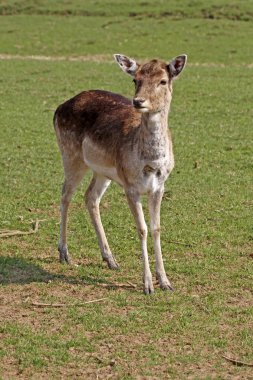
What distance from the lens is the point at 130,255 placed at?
8406 mm

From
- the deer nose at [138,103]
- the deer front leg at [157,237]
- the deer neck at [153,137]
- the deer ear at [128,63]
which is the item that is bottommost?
the deer front leg at [157,237]

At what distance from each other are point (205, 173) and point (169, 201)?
139 cm

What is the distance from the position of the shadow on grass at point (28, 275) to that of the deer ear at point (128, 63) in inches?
72.0

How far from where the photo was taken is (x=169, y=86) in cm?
721

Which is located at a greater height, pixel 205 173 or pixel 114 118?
pixel 114 118

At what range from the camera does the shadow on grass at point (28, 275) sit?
7.68 metres

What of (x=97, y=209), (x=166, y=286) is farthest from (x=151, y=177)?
(x=97, y=209)

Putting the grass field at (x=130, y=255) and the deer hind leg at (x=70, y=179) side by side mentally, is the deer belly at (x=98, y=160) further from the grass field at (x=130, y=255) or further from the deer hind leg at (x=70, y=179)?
the grass field at (x=130, y=255)

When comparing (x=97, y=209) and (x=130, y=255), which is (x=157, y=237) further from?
(x=97, y=209)

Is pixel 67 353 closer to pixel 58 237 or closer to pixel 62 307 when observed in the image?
pixel 62 307

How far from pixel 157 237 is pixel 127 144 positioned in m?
0.84

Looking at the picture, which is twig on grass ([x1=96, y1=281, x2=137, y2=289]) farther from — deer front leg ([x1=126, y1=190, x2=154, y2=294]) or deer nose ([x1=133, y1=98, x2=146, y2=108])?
deer nose ([x1=133, y1=98, x2=146, y2=108])

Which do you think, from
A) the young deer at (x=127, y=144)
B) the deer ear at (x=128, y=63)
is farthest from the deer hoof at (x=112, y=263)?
the deer ear at (x=128, y=63)

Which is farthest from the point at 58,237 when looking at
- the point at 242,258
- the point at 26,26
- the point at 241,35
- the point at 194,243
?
the point at 26,26
